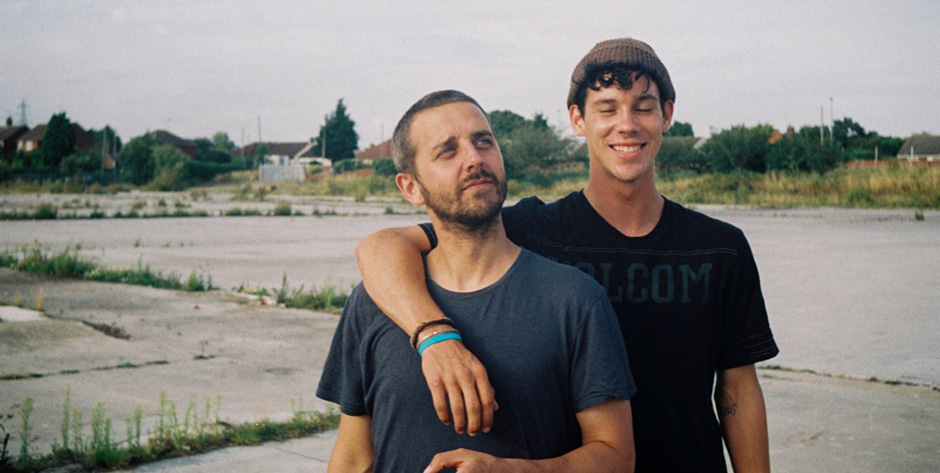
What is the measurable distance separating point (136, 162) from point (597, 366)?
250 feet

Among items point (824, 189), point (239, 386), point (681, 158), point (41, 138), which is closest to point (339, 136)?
point (41, 138)

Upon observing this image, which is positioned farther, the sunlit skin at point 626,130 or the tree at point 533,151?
the tree at point 533,151

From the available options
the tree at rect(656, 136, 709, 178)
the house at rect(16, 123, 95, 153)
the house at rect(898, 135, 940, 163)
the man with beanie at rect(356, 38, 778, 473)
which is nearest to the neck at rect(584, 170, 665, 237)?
the man with beanie at rect(356, 38, 778, 473)

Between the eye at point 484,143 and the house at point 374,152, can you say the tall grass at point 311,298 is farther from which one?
the house at point 374,152

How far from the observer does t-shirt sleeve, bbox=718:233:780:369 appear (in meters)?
2.19

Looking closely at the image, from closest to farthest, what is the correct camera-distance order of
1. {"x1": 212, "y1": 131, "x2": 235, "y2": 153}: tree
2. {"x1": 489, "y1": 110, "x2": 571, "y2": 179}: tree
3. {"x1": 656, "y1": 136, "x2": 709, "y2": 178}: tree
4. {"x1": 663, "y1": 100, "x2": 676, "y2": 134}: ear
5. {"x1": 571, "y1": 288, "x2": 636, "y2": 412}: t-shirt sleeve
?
{"x1": 571, "y1": 288, "x2": 636, "y2": 412}: t-shirt sleeve < {"x1": 663, "y1": 100, "x2": 676, "y2": 134}: ear < {"x1": 656, "y1": 136, "x2": 709, "y2": 178}: tree < {"x1": 489, "y1": 110, "x2": 571, "y2": 179}: tree < {"x1": 212, "y1": 131, "x2": 235, "y2": 153}: tree

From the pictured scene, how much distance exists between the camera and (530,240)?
2281mm

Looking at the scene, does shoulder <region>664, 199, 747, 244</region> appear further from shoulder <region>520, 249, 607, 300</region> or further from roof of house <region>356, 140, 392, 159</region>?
roof of house <region>356, 140, 392, 159</region>

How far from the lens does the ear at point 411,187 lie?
1.98m

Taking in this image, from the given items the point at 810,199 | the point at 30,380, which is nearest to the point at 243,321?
the point at 30,380

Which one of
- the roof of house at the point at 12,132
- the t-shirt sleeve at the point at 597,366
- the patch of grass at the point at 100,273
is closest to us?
the t-shirt sleeve at the point at 597,366

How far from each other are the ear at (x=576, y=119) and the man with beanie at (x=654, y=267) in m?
0.04

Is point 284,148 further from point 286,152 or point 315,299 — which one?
point 315,299

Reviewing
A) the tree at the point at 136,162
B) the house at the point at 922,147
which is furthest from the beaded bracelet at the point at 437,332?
the house at the point at 922,147
